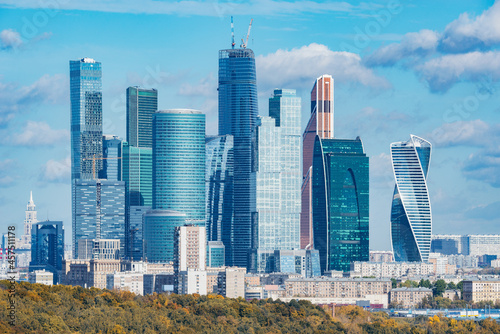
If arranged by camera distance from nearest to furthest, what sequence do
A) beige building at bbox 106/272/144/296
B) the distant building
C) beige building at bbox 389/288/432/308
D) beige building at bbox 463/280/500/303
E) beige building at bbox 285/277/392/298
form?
beige building at bbox 106/272/144/296
beige building at bbox 389/288/432/308
beige building at bbox 463/280/500/303
beige building at bbox 285/277/392/298
the distant building

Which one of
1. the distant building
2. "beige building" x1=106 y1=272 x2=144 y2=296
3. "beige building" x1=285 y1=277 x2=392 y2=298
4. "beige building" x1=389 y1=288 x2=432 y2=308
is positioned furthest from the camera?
the distant building

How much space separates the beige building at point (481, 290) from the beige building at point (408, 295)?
19.3ft

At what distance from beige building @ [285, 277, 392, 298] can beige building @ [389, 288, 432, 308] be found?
3.50m

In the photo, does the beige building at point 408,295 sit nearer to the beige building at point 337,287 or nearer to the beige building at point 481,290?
the beige building at point 337,287

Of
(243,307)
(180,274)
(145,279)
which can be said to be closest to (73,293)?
(243,307)

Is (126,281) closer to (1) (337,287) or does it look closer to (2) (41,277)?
(2) (41,277)

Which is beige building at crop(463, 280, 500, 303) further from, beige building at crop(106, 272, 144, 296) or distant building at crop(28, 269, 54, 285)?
distant building at crop(28, 269, 54, 285)

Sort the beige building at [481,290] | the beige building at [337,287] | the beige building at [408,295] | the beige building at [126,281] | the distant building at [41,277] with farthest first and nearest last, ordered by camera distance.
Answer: the distant building at [41,277] → the beige building at [337,287] → the beige building at [481,290] → the beige building at [408,295] → the beige building at [126,281]

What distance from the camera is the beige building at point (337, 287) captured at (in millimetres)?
182625

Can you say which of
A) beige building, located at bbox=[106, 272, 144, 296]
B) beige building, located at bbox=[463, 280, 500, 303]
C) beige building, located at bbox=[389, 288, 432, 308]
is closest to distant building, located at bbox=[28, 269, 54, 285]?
beige building, located at bbox=[106, 272, 144, 296]

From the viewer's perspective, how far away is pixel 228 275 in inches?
6452

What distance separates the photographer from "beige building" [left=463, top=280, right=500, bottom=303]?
594ft

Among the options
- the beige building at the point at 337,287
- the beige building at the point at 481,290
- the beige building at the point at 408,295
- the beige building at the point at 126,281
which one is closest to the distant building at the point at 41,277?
the beige building at the point at 126,281

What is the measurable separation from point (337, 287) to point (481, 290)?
70.5ft
